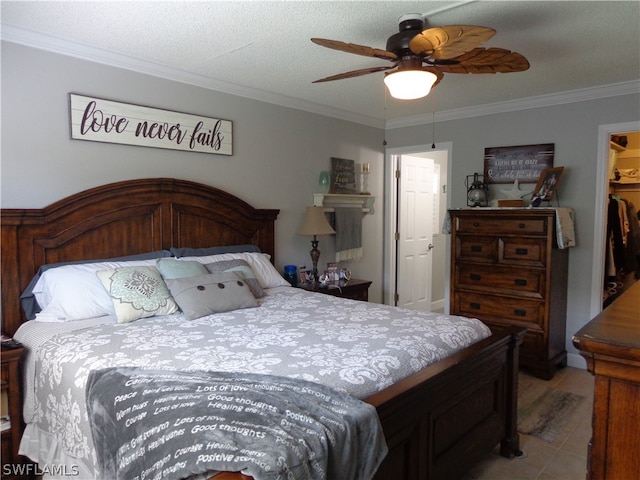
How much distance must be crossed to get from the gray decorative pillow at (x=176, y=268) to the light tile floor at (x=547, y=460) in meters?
1.95

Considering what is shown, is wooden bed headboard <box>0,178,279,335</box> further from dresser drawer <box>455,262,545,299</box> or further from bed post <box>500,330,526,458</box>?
bed post <box>500,330,526,458</box>

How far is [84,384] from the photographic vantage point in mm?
1741

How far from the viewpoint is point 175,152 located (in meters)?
3.33

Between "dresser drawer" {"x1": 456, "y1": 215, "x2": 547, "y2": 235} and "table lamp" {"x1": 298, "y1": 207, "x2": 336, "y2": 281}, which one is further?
"table lamp" {"x1": 298, "y1": 207, "x2": 336, "y2": 281}

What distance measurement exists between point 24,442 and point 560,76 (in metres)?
4.20

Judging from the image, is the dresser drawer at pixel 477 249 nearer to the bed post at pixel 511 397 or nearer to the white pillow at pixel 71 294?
the bed post at pixel 511 397

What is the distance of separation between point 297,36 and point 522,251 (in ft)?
8.38

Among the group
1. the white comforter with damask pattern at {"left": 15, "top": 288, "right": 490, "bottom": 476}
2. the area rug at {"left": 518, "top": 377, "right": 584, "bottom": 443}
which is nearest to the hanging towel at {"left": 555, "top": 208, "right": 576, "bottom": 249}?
the area rug at {"left": 518, "top": 377, "right": 584, "bottom": 443}

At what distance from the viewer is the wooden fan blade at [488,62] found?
216 cm

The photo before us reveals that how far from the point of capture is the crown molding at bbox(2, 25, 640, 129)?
2.63 metres

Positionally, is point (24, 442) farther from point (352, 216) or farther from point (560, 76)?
point (560, 76)

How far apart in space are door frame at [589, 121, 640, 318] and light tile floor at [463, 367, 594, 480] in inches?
50.8
